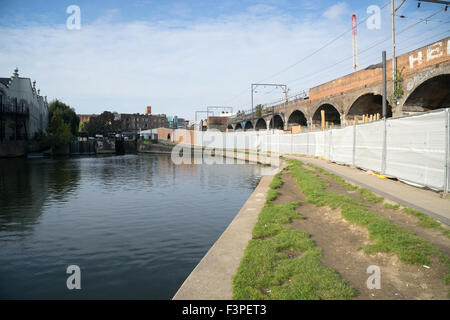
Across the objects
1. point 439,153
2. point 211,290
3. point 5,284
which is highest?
point 439,153

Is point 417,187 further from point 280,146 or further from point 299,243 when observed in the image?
point 280,146

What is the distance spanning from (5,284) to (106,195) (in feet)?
34.3

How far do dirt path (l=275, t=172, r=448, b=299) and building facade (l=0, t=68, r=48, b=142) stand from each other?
2017 inches

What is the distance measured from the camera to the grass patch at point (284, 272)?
164 inches

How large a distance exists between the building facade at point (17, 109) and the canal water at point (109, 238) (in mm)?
36405

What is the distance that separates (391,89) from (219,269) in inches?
992

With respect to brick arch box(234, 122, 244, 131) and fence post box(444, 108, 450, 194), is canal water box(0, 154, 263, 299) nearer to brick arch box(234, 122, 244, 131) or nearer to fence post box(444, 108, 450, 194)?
fence post box(444, 108, 450, 194)

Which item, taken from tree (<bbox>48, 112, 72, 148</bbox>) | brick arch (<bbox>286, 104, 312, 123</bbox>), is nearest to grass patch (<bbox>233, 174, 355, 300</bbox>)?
brick arch (<bbox>286, 104, 312, 123</bbox>)

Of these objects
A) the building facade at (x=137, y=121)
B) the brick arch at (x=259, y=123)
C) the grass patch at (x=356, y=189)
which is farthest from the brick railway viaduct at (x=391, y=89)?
the building facade at (x=137, y=121)

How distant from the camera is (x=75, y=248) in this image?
8.32 metres

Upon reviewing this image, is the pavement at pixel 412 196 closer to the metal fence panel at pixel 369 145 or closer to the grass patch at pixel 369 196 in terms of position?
the grass patch at pixel 369 196

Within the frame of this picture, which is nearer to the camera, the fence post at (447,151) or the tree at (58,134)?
the fence post at (447,151)

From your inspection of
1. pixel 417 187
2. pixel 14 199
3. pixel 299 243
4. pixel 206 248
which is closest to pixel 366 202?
pixel 417 187

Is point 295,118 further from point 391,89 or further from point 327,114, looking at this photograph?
point 391,89
